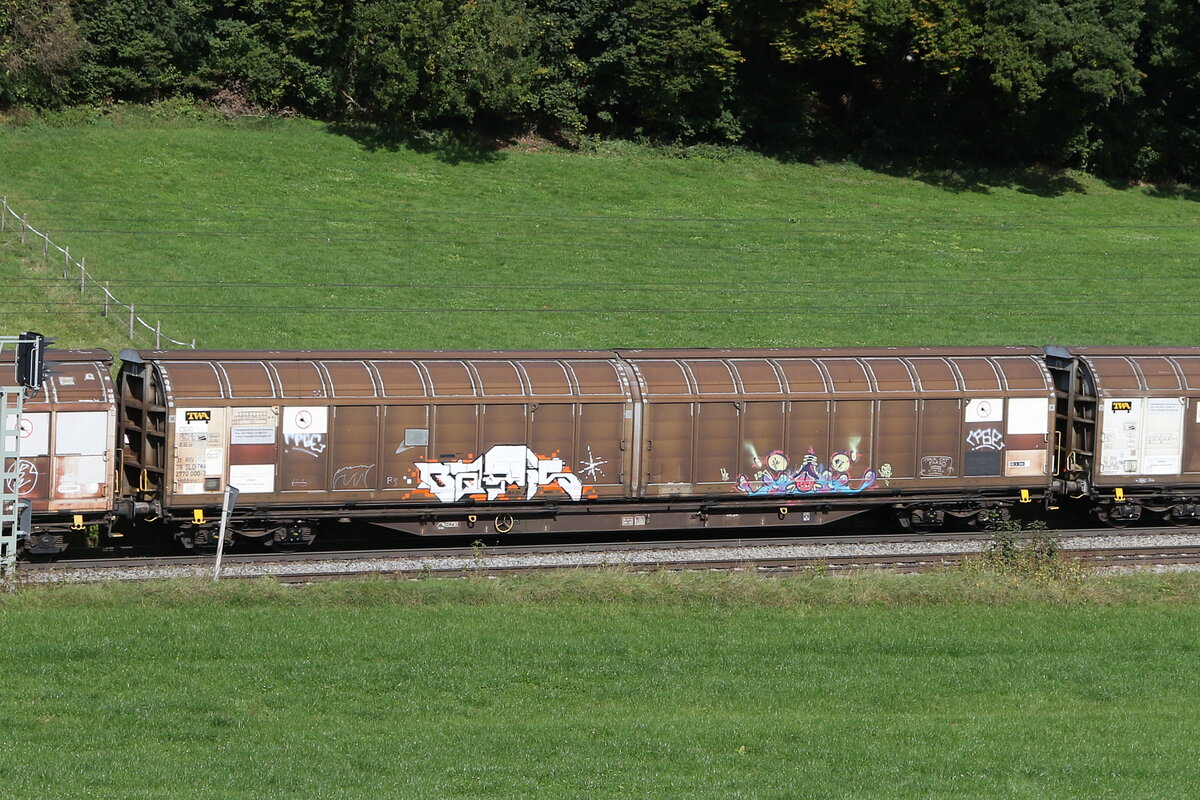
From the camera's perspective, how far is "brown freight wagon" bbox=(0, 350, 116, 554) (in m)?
23.2

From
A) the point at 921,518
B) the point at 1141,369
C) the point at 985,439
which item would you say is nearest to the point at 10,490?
the point at 921,518

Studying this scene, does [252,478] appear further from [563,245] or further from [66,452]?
[563,245]

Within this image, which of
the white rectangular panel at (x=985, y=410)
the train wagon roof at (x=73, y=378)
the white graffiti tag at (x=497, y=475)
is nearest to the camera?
the train wagon roof at (x=73, y=378)

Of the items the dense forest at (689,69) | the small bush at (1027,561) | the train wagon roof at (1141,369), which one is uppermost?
the dense forest at (689,69)

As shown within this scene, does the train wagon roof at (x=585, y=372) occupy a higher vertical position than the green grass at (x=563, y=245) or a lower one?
lower

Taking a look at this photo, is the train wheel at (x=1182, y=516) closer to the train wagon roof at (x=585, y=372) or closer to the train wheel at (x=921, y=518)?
the train wagon roof at (x=585, y=372)

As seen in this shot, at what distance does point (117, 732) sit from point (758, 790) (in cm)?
665

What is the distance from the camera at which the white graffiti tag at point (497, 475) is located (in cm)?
2517

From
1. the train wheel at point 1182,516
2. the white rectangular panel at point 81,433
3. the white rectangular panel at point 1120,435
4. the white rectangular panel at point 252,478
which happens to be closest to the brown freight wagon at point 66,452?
the white rectangular panel at point 81,433

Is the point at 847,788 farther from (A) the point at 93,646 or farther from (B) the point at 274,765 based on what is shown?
(A) the point at 93,646

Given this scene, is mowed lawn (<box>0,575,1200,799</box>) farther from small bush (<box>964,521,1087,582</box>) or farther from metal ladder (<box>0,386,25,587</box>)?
metal ladder (<box>0,386,25,587</box>)

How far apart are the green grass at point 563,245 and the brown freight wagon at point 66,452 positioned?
14226mm

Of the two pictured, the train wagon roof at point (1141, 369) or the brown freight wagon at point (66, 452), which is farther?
the train wagon roof at point (1141, 369)

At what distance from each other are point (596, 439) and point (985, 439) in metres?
7.96
